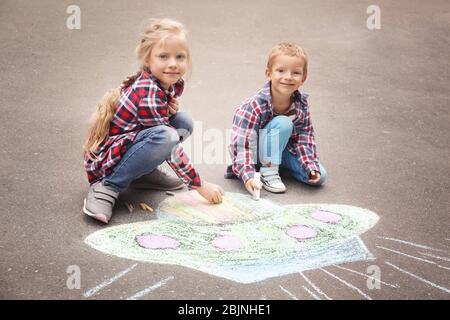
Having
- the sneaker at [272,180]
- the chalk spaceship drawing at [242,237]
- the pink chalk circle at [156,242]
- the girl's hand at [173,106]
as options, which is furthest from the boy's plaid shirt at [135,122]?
the sneaker at [272,180]

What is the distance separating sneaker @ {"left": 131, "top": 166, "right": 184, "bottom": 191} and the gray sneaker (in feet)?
0.92

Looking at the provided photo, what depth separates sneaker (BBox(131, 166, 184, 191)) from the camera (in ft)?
11.3

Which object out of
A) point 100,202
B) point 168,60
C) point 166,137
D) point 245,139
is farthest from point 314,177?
point 100,202

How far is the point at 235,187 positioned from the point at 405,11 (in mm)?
4962

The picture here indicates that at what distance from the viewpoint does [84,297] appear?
8.04 ft

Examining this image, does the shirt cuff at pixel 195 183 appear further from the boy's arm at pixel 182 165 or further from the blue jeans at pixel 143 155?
the blue jeans at pixel 143 155

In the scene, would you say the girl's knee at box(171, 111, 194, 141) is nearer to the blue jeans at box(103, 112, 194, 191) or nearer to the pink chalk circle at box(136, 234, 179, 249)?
the blue jeans at box(103, 112, 194, 191)

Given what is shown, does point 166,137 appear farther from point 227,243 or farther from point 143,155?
point 227,243

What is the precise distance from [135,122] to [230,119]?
144 cm

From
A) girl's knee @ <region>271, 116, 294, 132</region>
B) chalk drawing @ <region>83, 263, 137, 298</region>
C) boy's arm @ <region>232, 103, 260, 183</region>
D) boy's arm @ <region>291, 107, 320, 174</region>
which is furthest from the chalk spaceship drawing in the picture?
girl's knee @ <region>271, 116, 294, 132</region>

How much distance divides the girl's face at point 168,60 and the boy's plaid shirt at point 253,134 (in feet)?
1.84

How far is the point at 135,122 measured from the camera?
3129 millimetres

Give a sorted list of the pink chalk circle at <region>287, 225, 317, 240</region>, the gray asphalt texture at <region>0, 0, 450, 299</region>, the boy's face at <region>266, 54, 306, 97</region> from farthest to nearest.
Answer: the boy's face at <region>266, 54, 306, 97</region> < the pink chalk circle at <region>287, 225, 317, 240</region> < the gray asphalt texture at <region>0, 0, 450, 299</region>
